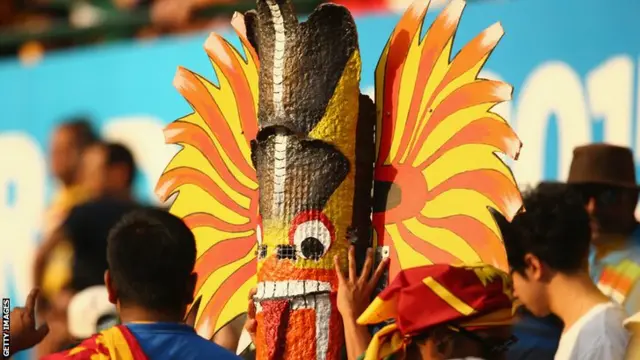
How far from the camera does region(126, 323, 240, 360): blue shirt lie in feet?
10.1

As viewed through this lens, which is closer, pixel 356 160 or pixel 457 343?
pixel 457 343

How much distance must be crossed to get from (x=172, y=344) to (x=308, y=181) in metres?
0.59

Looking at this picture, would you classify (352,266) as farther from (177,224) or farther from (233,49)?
(233,49)

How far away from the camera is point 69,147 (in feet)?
23.1

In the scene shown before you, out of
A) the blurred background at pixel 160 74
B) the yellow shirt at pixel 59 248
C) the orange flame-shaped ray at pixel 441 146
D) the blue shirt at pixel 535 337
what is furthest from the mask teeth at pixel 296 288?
the yellow shirt at pixel 59 248

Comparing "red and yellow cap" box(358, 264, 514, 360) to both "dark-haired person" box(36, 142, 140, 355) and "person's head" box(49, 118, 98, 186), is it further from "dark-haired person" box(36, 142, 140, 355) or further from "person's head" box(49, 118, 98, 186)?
"person's head" box(49, 118, 98, 186)

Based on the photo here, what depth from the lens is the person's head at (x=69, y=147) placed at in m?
6.96

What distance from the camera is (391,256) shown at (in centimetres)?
346

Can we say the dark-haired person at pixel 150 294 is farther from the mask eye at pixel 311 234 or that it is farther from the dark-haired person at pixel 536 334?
the dark-haired person at pixel 536 334

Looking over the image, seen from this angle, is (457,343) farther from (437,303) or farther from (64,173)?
(64,173)

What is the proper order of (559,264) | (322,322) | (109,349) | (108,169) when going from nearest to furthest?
(109,349) → (322,322) → (559,264) → (108,169)

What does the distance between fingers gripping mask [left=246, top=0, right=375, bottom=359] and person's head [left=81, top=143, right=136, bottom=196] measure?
3.27m

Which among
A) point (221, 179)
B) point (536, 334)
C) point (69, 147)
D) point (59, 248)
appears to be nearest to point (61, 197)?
point (69, 147)

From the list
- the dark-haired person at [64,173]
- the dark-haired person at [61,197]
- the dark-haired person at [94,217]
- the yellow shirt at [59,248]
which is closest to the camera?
the dark-haired person at [94,217]
